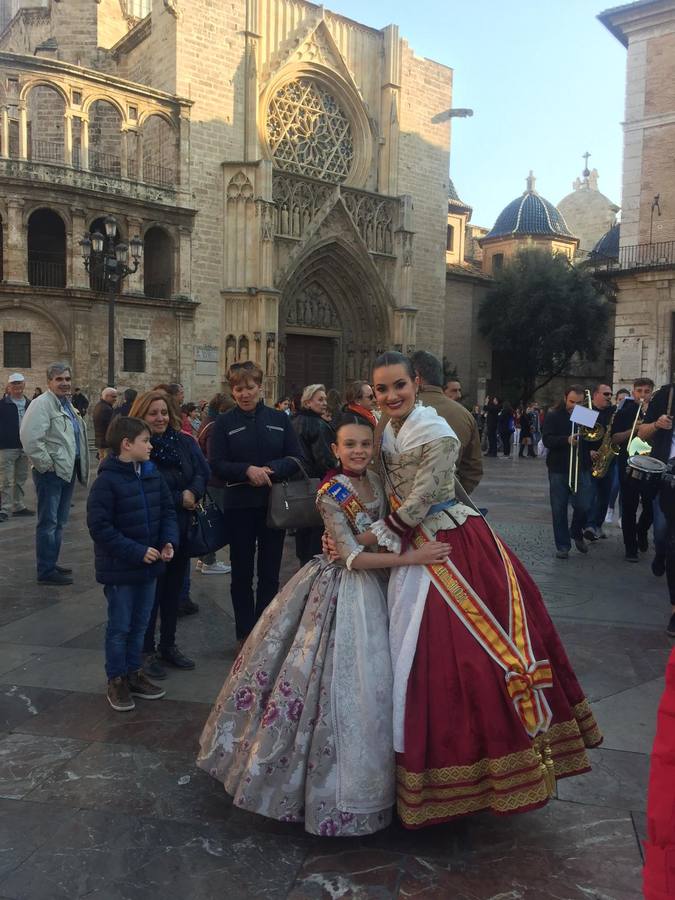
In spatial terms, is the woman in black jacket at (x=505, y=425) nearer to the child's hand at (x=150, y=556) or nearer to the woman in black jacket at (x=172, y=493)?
the woman in black jacket at (x=172, y=493)

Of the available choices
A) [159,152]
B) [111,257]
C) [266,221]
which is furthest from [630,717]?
[159,152]

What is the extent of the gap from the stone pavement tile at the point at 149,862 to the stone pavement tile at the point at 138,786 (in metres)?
0.08

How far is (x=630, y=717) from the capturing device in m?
3.87

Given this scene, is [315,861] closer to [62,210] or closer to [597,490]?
[597,490]

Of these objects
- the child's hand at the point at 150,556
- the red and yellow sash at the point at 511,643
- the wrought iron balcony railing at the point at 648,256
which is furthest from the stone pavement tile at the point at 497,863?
the wrought iron balcony railing at the point at 648,256

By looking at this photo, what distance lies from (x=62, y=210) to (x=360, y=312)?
35.8ft

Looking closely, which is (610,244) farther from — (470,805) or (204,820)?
(204,820)

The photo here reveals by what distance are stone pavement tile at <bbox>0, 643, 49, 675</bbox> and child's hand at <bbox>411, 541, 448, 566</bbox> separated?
9.98 feet

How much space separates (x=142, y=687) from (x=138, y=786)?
3.32 feet

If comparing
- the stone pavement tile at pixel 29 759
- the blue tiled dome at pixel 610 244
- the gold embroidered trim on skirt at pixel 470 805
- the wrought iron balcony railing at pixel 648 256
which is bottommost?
the stone pavement tile at pixel 29 759

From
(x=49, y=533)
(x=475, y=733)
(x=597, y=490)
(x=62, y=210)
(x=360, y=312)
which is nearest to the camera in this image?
(x=475, y=733)

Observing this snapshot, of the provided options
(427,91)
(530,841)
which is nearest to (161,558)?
(530,841)

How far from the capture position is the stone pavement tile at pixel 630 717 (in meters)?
3.59

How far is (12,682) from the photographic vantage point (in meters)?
4.34
